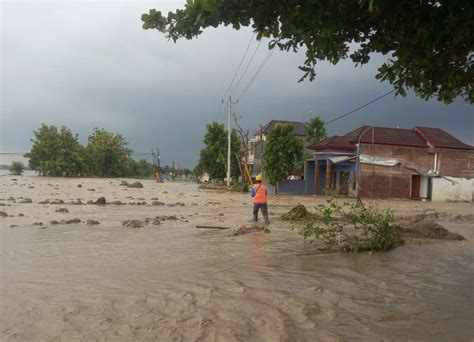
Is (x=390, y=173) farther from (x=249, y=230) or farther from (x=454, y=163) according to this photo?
(x=249, y=230)

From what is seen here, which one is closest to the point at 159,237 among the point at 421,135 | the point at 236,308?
the point at 236,308

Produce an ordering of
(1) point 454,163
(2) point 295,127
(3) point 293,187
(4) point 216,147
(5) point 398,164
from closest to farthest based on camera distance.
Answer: (5) point 398,164, (1) point 454,163, (3) point 293,187, (4) point 216,147, (2) point 295,127

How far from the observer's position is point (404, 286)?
22.4 feet

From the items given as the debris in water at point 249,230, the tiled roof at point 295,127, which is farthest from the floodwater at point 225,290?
the tiled roof at point 295,127

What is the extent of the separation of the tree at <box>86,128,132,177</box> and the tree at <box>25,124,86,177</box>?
804 centimetres

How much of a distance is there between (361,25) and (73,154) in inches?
2590

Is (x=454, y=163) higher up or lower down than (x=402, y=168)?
higher up

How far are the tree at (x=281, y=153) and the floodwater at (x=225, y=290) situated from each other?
78.4 feet

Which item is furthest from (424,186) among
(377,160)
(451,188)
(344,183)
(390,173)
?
(344,183)

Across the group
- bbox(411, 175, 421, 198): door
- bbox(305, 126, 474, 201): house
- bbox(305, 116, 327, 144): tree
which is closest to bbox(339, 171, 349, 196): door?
bbox(305, 126, 474, 201): house

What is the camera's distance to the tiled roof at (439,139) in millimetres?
36562

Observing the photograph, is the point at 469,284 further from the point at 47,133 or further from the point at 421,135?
the point at 47,133

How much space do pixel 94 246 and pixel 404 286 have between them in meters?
6.40

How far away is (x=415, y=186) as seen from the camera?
116ft
